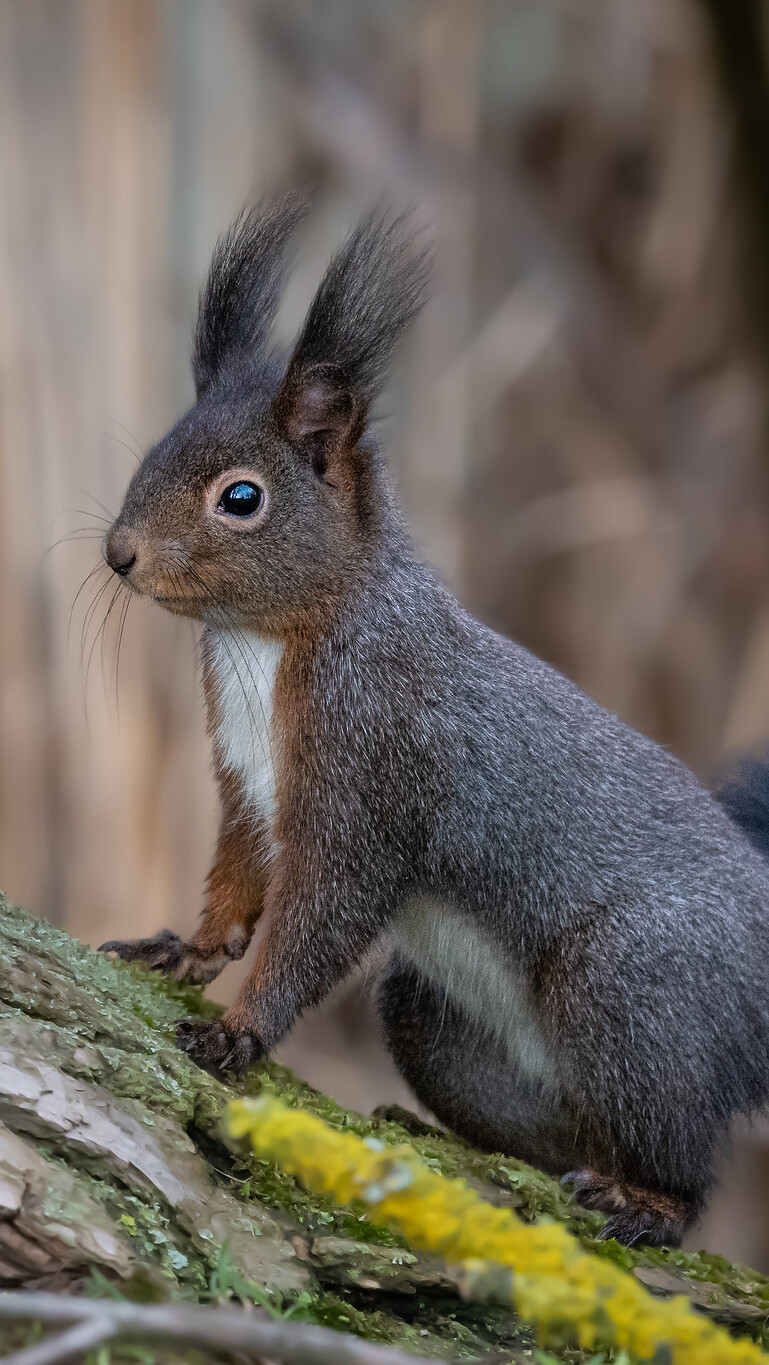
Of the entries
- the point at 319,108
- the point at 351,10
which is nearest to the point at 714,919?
the point at 319,108

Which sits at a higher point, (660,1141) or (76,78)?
(76,78)

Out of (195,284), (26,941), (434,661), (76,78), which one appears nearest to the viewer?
(26,941)

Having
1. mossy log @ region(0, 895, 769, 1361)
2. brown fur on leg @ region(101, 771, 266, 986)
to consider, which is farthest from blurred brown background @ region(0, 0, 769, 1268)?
mossy log @ region(0, 895, 769, 1361)

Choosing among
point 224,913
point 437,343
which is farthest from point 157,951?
point 437,343

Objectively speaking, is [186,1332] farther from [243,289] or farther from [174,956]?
[243,289]

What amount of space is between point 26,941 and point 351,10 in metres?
3.78

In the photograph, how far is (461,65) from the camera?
4.34 meters

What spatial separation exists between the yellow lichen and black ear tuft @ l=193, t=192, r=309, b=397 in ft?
5.69

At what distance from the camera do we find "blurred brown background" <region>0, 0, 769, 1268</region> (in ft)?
12.3

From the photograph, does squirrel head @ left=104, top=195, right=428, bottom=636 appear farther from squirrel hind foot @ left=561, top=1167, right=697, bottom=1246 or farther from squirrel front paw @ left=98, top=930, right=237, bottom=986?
squirrel hind foot @ left=561, top=1167, right=697, bottom=1246

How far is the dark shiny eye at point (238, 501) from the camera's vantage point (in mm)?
2098

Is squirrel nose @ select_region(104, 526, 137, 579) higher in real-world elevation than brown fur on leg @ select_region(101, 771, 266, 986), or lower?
higher

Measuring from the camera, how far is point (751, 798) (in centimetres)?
253

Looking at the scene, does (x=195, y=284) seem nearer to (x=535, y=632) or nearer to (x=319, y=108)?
(x=319, y=108)
